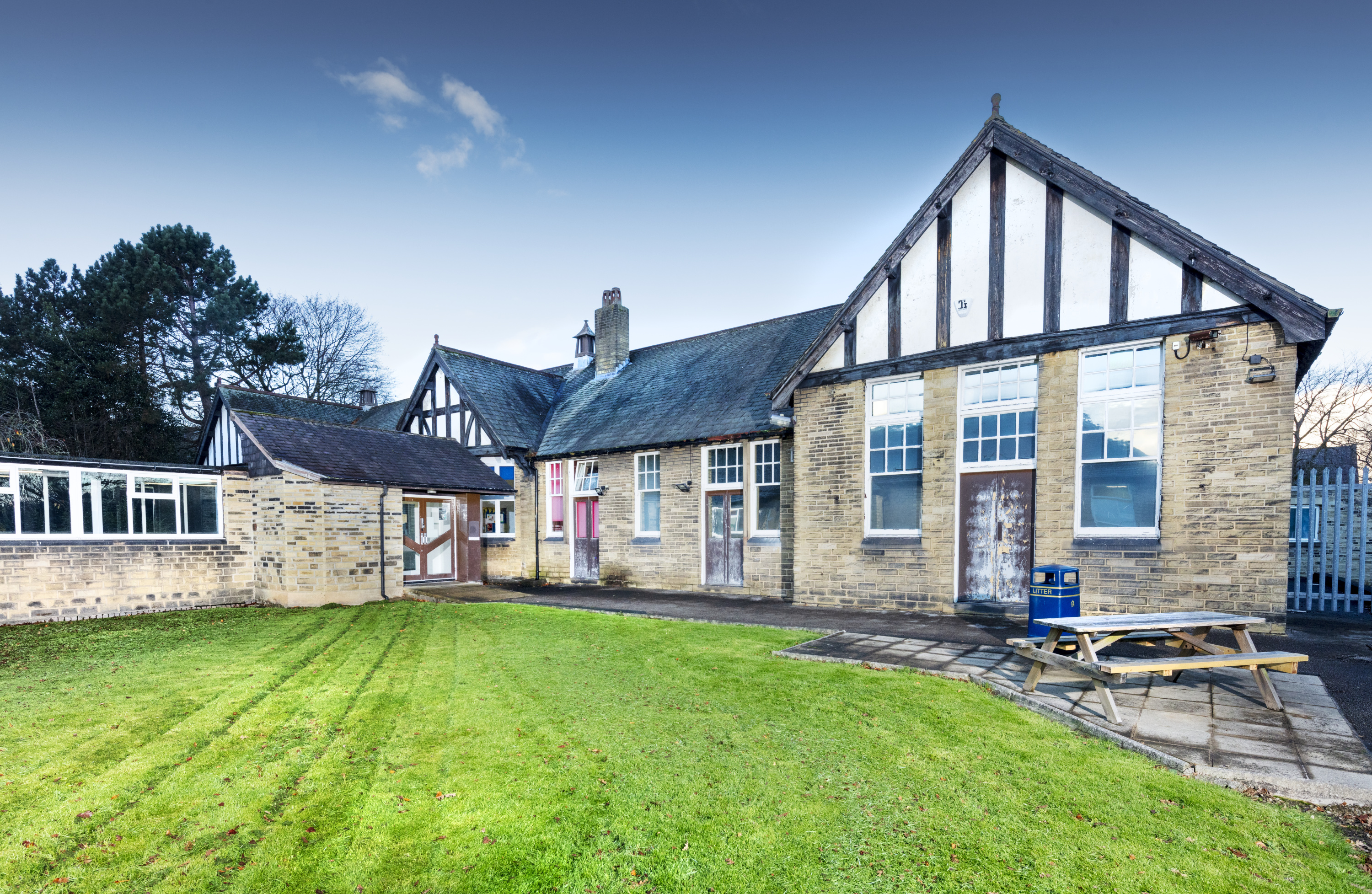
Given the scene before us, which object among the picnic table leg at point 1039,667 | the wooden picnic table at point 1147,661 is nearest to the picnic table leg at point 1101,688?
the wooden picnic table at point 1147,661

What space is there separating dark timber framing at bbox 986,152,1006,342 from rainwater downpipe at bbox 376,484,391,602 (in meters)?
13.7

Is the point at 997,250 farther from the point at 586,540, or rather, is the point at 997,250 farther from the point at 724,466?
the point at 586,540

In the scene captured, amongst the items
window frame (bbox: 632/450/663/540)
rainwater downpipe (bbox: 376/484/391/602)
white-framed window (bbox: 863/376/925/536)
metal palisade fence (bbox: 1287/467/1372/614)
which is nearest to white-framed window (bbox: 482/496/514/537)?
rainwater downpipe (bbox: 376/484/391/602)

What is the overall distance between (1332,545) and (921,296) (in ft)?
29.3

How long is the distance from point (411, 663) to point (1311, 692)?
9.59 metres

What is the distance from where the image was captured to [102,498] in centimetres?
1202

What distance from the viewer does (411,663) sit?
761cm

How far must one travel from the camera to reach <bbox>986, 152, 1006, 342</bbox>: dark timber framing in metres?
10.1

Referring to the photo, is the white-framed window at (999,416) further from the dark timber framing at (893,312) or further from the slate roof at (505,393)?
the slate roof at (505,393)

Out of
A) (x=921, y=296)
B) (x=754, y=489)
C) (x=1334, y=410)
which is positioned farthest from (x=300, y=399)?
(x=1334, y=410)

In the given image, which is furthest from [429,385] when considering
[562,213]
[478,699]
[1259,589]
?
[1259,589]

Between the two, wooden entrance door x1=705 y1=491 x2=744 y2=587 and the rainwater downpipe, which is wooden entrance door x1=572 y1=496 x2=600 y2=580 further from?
the rainwater downpipe

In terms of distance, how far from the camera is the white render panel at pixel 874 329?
1126 cm

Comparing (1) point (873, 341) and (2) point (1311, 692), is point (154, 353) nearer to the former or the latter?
(1) point (873, 341)
